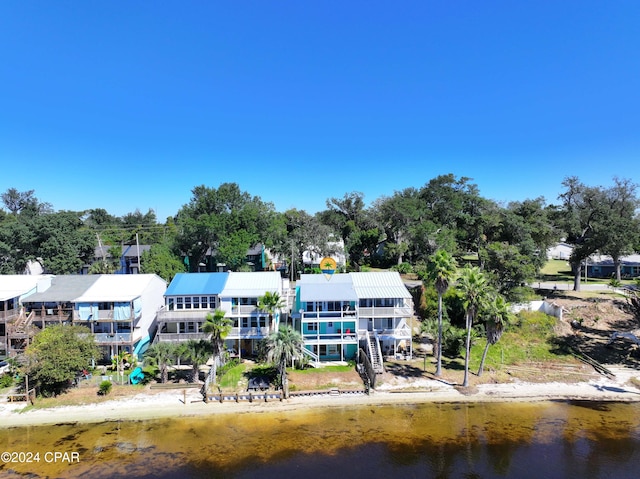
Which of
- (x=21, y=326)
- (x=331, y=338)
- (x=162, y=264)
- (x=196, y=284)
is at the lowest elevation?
(x=331, y=338)

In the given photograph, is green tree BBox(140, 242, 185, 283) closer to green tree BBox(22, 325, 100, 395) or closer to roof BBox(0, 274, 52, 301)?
roof BBox(0, 274, 52, 301)

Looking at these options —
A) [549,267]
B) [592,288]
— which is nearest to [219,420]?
[592,288]

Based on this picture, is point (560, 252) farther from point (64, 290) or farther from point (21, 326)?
point (21, 326)

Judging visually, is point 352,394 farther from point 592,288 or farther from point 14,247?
point 14,247

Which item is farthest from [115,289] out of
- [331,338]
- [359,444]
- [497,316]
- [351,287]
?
[497,316]

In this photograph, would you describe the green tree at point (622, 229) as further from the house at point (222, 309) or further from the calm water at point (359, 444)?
the house at point (222, 309)

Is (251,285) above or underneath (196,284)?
underneath

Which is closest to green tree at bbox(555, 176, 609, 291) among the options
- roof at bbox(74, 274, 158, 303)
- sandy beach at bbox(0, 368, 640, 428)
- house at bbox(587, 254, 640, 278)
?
house at bbox(587, 254, 640, 278)
